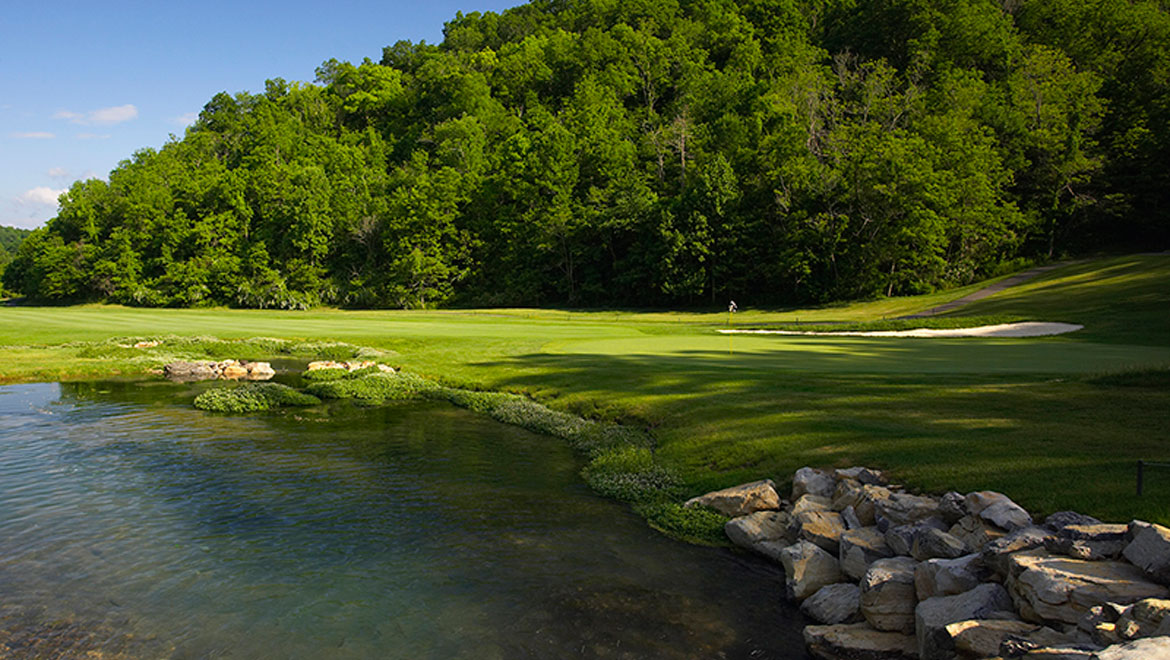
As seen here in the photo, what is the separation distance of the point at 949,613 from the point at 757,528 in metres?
3.94

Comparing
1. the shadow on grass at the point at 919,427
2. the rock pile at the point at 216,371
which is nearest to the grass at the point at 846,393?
the shadow on grass at the point at 919,427

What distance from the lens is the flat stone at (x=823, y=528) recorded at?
390 inches

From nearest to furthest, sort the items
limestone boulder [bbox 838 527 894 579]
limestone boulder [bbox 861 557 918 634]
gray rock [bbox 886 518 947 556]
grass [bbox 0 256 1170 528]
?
limestone boulder [bbox 861 557 918 634] → gray rock [bbox 886 518 947 556] → limestone boulder [bbox 838 527 894 579] → grass [bbox 0 256 1170 528]

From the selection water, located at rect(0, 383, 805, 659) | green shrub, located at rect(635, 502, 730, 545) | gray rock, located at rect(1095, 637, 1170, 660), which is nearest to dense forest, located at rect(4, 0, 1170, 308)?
green shrub, located at rect(635, 502, 730, 545)

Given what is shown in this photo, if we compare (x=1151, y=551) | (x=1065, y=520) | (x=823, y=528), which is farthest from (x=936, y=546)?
(x=1151, y=551)

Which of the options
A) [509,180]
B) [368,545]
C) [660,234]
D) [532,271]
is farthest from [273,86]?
[368,545]

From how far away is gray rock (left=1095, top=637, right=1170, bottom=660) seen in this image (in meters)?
4.95

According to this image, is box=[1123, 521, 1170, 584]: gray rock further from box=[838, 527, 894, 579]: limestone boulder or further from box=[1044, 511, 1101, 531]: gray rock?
box=[838, 527, 894, 579]: limestone boulder

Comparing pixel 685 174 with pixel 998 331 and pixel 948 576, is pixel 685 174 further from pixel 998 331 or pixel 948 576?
pixel 948 576

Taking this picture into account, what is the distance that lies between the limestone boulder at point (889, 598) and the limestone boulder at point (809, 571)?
36.3 inches

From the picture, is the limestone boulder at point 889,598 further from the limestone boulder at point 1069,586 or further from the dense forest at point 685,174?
the dense forest at point 685,174

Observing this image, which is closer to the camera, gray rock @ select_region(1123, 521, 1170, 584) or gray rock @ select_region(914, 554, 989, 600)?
gray rock @ select_region(1123, 521, 1170, 584)

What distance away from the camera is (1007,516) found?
8648 millimetres

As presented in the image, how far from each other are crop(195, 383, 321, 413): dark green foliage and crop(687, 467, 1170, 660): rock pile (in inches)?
667
